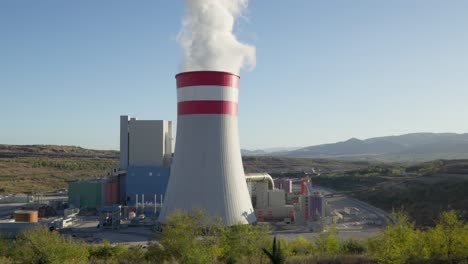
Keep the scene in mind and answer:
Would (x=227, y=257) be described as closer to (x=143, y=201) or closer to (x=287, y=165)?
(x=143, y=201)

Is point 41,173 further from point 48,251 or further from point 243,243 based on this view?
point 243,243

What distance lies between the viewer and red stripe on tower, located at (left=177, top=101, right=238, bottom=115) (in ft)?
56.9

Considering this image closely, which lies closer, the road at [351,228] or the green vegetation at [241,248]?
the green vegetation at [241,248]

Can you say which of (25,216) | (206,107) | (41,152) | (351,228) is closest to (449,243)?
(206,107)

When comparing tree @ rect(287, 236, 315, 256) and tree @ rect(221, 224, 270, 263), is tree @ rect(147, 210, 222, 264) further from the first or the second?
tree @ rect(287, 236, 315, 256)

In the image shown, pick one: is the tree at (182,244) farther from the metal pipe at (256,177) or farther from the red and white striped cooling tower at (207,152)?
the metal pipe at (256,177)

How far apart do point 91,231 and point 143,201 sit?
4824 mm

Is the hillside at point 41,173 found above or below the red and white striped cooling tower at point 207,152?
below

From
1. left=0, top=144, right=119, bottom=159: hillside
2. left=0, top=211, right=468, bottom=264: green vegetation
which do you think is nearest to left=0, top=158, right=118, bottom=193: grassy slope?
left=0, top=144, right=119, bottom=159: hillside

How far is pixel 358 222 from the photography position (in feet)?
82.8

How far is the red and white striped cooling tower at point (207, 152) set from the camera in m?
17.0

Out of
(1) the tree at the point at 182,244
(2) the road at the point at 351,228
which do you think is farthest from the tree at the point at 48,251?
(2) the road at the point at 351,228

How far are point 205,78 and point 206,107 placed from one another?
3.90 ft

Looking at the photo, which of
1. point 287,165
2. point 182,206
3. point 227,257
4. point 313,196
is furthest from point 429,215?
point 287,165
